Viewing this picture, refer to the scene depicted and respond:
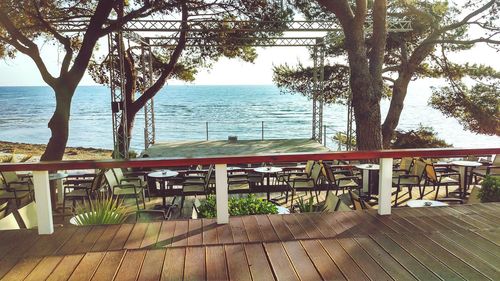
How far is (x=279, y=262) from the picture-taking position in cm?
257

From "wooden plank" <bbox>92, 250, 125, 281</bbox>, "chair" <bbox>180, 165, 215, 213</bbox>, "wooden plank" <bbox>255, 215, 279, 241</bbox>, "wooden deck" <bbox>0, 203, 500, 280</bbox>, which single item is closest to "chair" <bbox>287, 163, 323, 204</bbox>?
"chair" <bbox>180, 165, 215, 213</bbox>

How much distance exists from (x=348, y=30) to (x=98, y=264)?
22.4ft

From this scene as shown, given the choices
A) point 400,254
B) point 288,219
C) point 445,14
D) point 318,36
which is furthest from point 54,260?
point 445,14

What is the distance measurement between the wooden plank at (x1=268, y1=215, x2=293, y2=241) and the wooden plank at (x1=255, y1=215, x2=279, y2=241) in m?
0.03

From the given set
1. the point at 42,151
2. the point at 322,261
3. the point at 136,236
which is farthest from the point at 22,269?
the point at 42,151

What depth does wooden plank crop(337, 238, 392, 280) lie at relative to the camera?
2.37 m

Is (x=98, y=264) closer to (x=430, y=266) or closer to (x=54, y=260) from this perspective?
(x=54, y=260)

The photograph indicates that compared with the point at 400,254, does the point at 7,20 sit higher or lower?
higher

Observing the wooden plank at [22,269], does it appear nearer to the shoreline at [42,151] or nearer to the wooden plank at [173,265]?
the wooden plank at [173,265]

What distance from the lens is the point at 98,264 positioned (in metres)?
2.58

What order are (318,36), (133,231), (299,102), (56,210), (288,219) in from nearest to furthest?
(133,231), (288,219), (56,210), (318,36), (299,102)

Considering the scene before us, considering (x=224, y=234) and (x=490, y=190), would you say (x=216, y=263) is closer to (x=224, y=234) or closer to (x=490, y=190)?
(x=224, y=234)

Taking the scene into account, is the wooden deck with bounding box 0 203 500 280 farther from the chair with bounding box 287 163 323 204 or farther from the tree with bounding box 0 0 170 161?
the tree with bounding box 0 0 170 161

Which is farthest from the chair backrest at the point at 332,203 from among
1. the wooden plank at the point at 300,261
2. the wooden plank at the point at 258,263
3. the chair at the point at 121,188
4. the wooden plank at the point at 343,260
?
the chair at the point at 121,188
